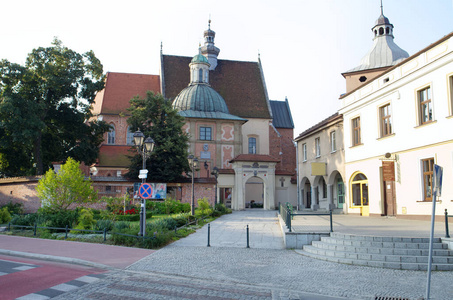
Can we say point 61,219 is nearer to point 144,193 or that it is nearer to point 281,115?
point 144,193

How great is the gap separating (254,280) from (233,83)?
44.4 metres

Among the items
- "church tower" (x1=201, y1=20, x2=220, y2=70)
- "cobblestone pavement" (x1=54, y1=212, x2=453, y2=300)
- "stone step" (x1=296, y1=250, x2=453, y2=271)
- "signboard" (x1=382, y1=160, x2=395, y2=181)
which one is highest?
"church tower" (x1=201, y1=20, x2=220, y2=70)

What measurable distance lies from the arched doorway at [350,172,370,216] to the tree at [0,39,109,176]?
2278 cm

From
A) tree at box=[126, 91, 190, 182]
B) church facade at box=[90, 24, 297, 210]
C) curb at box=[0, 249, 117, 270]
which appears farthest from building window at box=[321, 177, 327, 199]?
curb at box=[0, 249, 117, 270]

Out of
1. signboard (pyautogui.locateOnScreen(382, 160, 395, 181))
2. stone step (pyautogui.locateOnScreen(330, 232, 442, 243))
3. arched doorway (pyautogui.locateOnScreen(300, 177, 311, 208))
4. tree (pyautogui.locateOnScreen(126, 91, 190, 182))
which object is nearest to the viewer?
stone step (pyautogui.locateOnScreen(330, 232, 442, 243))

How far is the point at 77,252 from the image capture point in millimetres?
12422

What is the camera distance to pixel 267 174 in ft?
132

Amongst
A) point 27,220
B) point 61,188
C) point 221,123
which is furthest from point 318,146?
point 27,220

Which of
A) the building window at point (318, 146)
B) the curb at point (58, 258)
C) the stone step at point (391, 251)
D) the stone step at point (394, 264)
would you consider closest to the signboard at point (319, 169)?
the building window at point (318, 146)

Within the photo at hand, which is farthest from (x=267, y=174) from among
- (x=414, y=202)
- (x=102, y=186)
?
(x=414, y=202)

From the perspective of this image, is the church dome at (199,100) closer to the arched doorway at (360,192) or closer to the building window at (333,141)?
the building window at (333,141)

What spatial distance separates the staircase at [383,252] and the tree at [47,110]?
991 inches

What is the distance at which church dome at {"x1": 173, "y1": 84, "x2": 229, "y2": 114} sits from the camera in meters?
44.2

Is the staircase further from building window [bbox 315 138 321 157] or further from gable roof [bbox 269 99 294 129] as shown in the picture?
gable roof [bbox 269 99 294 129]
